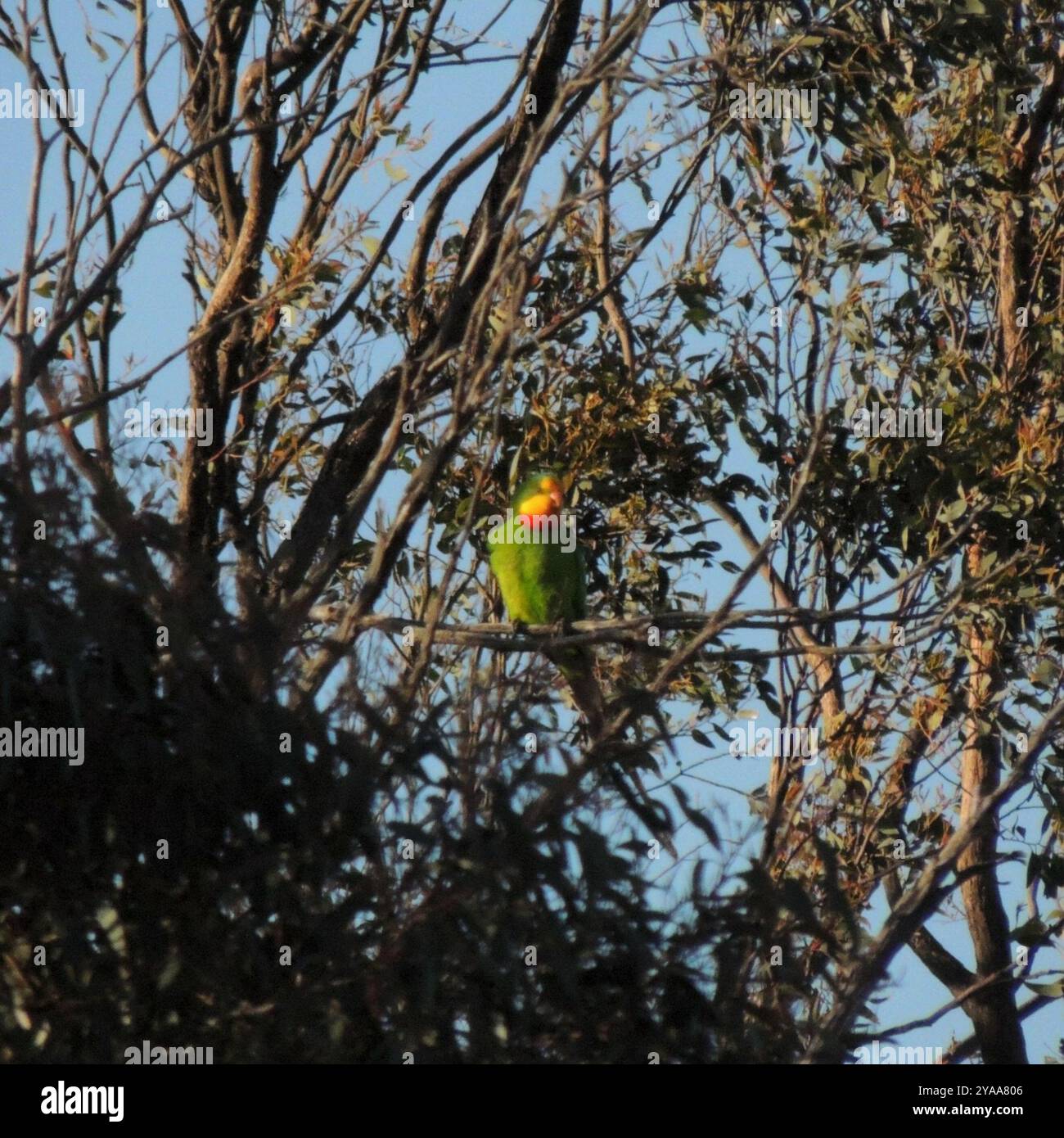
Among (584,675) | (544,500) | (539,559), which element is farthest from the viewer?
(539,559)

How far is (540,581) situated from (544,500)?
0.48 m

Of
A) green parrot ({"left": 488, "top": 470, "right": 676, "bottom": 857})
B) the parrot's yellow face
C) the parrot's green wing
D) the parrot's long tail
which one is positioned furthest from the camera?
the parrot's green wing

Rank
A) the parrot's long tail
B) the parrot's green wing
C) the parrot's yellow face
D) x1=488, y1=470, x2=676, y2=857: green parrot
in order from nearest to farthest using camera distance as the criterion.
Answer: the parrot's long tail
x1=488, y1=470, x2=676, y2=857: green parrot
the parrot's yellow face
the parrot's green wing

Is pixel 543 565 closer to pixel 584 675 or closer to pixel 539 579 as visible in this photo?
pixel 539 579

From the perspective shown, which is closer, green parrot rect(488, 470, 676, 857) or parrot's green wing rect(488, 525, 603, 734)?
green parrot rect(488, 470, 676, 857)

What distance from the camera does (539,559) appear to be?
18.5 feet

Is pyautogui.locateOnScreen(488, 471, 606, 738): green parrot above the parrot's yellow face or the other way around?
the other way around

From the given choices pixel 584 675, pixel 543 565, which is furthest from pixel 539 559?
pixel 584 675

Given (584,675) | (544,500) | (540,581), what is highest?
(544,500)

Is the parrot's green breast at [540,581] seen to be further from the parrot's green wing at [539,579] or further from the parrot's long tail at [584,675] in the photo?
the parrot's long tail at [584,675]

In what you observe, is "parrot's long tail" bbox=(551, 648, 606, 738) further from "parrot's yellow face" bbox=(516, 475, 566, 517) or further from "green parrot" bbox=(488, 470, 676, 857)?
"parrot's yellow face" bbox=(516, 475, 566, 517)

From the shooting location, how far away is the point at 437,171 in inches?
200

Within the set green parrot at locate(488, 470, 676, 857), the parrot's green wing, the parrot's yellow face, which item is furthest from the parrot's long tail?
the parrot's green wing

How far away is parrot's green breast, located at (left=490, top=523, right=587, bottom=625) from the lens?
5.60 meters
